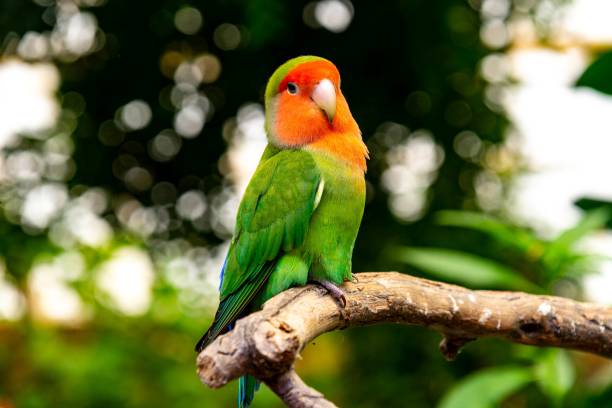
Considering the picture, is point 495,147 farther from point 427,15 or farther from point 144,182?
point 144,182

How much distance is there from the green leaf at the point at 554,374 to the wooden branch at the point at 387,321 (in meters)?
0.20

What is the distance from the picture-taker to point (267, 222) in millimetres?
1350

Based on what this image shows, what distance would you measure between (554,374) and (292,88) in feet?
2.55

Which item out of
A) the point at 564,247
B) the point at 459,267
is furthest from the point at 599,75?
the point at 459,267

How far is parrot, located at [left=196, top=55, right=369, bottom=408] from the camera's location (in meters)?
1.30

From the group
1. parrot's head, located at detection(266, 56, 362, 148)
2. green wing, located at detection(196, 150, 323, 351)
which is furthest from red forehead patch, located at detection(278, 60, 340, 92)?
green wing, located at detection(196, 150, 323, 351)

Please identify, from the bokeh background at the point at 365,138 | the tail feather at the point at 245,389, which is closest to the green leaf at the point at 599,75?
the bokeh background at the point at 365,138

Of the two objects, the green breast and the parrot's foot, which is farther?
the green breast

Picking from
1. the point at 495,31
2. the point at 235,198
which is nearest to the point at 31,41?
the point at 235,198

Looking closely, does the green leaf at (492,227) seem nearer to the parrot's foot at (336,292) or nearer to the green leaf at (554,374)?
the green leaf at (554,374)

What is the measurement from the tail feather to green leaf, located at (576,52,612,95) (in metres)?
0.96

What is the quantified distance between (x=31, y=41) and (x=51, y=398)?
1043 millimetres

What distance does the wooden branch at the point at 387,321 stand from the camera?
84cm

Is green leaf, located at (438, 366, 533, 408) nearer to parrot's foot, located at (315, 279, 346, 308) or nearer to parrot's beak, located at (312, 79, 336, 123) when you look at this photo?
parrot's foot, located at (315, 279, 346, 308)
